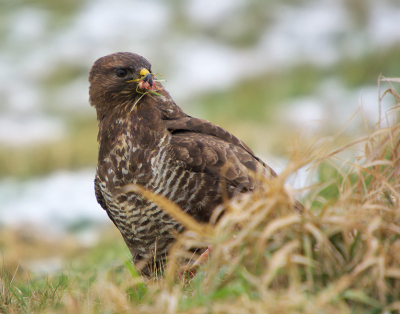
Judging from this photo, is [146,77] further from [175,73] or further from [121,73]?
[175,73]

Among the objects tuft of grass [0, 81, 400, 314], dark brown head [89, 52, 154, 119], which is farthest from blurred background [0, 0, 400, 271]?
tuft of grass [0, 81, 400, 314]

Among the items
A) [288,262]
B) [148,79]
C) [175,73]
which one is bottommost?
[288,262]

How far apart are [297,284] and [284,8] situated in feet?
67.6

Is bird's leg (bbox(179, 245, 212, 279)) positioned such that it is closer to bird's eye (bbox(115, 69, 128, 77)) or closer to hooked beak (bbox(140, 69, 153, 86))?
hooked beak (bbox(140, 69, 153, 86))

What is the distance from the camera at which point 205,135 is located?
3.93 m

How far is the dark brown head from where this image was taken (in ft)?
13.1

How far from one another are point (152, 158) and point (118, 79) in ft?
2.48

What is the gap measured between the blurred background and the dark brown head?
6.11 meters

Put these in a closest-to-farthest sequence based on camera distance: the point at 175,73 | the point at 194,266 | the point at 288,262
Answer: the point at 288,262 < the point at 194,266 < the point at 175,73

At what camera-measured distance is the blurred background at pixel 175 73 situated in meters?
12.2

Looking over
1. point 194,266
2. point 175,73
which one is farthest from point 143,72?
point 175,73

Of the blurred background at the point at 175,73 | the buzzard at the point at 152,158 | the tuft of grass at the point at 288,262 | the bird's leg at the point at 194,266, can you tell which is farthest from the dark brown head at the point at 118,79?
the blurred background at the point at 175,73

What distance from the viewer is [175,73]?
18281mm

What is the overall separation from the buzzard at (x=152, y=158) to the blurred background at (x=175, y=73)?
6122 mm
